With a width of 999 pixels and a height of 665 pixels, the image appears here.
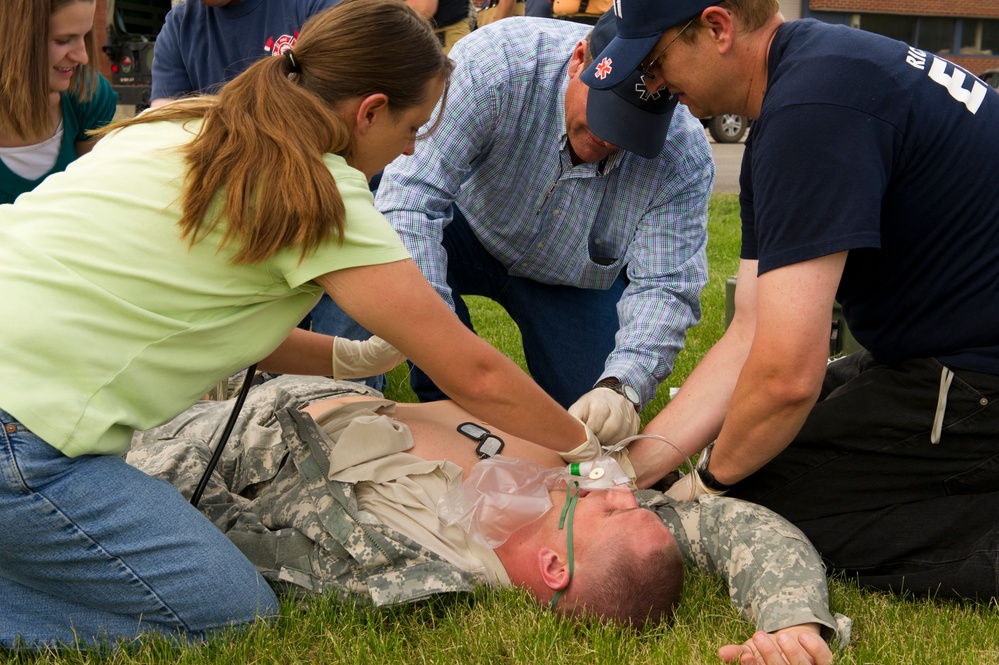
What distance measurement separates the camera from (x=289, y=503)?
2.88 metres

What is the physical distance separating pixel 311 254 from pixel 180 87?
3.10m

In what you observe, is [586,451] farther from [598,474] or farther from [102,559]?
[102,559]

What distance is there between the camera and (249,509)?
9.73ft

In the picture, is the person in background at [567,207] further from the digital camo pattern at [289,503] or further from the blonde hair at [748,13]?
the digital camo pattern at [289,503]

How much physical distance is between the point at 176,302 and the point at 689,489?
1669 millimetres

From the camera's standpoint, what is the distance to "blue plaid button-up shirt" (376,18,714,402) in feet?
12.0

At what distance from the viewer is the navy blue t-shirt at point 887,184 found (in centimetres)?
231

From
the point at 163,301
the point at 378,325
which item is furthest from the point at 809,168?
the point at 163,301

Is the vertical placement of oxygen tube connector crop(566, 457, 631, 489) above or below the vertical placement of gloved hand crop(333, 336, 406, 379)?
below

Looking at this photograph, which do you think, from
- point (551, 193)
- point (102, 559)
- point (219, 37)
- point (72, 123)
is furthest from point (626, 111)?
point (72, 123)

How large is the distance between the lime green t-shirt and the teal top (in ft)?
6.00

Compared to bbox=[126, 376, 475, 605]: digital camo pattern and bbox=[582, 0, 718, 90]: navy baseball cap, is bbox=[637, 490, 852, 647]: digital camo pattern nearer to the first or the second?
bbox=[126, 376, 475, 605]: digital camo pattern

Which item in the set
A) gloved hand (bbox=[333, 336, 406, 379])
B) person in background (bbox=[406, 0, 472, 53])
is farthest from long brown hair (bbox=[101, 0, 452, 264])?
person in background (bbox=[406, 0, 472, 53])

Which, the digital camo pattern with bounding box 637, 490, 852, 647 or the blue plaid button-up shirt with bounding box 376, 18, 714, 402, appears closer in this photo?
the digital camo pattern with bounding box 637, 490, 852, 647
